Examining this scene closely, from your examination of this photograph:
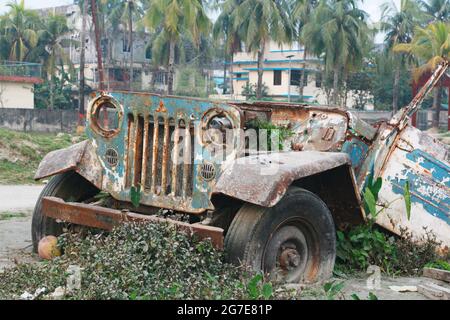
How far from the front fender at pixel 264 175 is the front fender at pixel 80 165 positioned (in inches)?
58.8

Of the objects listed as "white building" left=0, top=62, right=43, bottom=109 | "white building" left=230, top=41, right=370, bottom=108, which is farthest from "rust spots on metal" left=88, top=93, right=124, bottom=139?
"white building" left=230, top=41, right=370, bottom=108

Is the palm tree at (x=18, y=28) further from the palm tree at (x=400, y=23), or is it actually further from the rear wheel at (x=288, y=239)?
the rear wheel at (x=288, y=239)

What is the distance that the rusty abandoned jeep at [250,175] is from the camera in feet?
17.8

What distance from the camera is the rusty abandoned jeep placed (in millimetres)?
5438

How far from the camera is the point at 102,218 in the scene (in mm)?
5992

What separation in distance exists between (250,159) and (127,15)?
5181cm

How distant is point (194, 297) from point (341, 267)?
2.17 m

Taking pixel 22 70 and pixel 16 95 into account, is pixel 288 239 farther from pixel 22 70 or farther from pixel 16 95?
pixel 22 70

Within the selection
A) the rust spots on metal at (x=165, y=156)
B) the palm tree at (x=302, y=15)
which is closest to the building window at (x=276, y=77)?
the palm tree at (x=302, y=15)

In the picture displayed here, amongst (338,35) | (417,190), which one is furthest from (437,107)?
(417,190)

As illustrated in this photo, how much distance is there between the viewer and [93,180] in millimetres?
6539

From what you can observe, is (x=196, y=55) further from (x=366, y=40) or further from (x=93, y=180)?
(x=93, y=180)

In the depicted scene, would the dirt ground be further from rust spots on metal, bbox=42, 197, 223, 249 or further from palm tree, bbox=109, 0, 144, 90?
palm tree, bbox=109, 0, 144, 90

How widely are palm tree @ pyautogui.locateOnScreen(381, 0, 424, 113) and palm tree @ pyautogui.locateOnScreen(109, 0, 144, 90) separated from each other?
60.8ft
